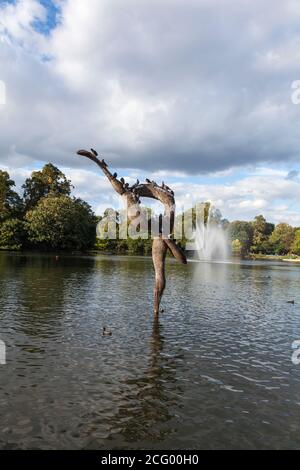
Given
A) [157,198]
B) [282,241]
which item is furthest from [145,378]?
[282,241]

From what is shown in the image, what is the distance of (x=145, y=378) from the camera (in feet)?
44.5

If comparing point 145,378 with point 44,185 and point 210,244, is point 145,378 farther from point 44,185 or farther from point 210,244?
point 44,185

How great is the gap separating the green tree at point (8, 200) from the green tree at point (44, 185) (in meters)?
7.04

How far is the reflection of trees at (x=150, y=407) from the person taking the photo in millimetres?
9656

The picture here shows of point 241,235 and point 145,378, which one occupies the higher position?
point 241,235

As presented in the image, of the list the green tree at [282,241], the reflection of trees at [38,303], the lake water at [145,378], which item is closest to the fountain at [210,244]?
the green tree at [282,241]

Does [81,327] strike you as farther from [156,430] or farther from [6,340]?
[156,430]

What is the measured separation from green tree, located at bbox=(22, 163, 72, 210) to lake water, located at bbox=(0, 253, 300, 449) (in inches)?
4232

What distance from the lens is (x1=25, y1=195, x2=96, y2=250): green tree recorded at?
107 metres

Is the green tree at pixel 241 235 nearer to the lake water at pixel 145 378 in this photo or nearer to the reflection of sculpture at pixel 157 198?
the lake water at pixel 145 378

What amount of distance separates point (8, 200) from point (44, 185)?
15.4m

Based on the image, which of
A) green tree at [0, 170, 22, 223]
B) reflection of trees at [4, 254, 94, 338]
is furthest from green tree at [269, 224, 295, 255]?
reflection of trees at [4, 254, 94, 338]
